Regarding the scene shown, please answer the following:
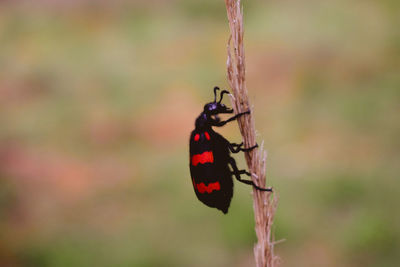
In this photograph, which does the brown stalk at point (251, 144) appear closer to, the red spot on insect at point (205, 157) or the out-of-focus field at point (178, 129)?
the red spot on insect at point (205, 157)

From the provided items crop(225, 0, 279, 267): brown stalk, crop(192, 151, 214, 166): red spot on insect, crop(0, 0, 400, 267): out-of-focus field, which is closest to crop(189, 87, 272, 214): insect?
crop(192, 151, 214, 166): red spot on insect

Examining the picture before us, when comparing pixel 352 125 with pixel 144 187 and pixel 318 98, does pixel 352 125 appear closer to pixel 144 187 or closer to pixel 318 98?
pixel 318 98

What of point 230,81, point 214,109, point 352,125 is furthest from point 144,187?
point 230,81

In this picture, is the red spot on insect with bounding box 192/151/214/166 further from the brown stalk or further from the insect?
the brown stalk

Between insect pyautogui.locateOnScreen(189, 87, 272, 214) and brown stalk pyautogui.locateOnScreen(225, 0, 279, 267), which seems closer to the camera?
brown stalk pyautogui.locateOnScreen(225, 0, 279, 267)

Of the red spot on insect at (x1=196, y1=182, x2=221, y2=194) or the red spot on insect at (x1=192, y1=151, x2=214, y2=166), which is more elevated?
the red spot on insect at (x1=192, y1=151, x2=214, y2=166)

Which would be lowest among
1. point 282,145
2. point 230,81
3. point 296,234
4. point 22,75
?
point 296,234

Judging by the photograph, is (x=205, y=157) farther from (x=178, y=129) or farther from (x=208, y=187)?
(x=178, y=129)
